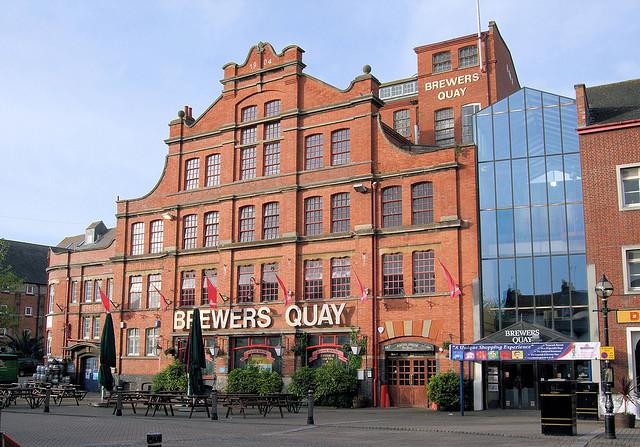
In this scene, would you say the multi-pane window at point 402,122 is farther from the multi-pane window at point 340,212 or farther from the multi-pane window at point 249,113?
the multi-pane window at point 340,212

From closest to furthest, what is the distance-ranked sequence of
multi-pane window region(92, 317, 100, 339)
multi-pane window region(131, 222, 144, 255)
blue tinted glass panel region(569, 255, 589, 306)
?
blue tinted glass panel region(569, 255, 589, 306), multi-pane window region(131, 222, 144, 255), multi-pane window region(92, 317, 100, 339)

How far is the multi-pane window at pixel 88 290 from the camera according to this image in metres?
47.2

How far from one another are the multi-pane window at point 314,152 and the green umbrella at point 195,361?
1078 cm

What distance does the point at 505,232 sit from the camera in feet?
99.0

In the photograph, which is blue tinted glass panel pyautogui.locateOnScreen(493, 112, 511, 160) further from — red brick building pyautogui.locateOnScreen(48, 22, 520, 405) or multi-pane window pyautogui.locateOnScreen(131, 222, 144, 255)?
multi-pane window pyautogui.locateOnScreen(131, 222, 144, 255)

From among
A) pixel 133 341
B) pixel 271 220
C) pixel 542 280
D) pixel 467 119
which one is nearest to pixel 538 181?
pixel 542 280

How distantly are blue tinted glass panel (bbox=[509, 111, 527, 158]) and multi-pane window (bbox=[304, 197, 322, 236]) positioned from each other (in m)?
9.98

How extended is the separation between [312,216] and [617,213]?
1455 cm

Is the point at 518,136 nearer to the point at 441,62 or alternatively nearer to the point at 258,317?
the point at 441,62

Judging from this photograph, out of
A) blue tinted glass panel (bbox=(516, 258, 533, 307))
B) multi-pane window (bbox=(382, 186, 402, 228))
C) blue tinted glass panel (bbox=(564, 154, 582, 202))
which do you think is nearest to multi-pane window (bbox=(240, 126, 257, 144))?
multi-pane window (bbox=(382, 186, 402, 228))

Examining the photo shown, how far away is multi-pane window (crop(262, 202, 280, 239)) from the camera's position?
36844 millimetres

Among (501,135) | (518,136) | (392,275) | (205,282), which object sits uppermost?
(501,135)

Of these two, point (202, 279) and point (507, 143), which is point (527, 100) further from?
point (202, 279)

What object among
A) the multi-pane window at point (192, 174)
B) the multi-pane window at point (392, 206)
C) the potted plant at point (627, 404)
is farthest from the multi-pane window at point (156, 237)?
the potted plant at point (627, 404)
